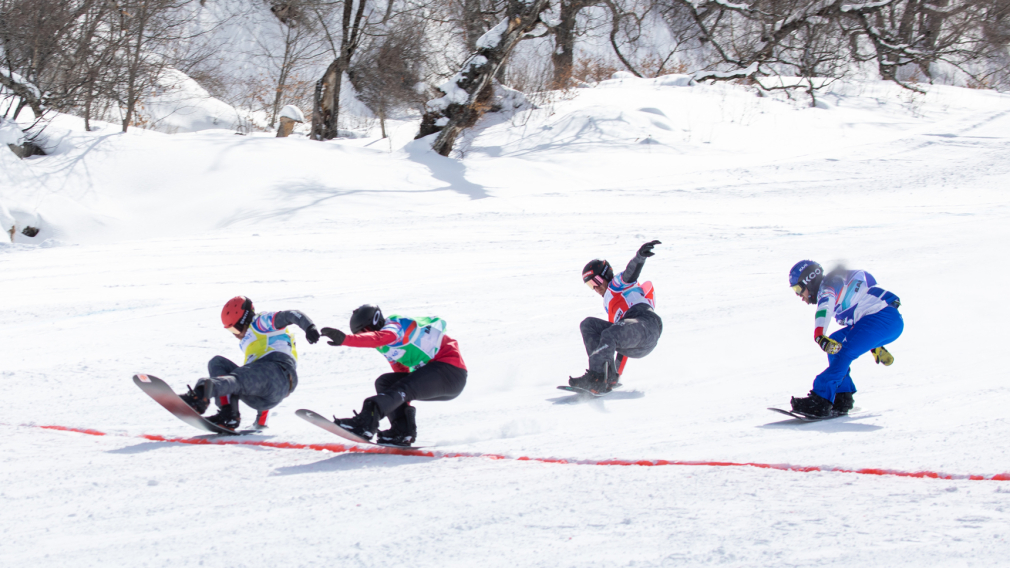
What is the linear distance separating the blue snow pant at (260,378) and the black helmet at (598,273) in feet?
8.36

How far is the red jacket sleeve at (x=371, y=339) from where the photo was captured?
12.7ft

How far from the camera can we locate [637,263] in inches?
231

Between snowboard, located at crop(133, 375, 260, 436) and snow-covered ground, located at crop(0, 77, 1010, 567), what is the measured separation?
0.22 m

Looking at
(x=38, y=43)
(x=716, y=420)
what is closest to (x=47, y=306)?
(x=716, y=420)

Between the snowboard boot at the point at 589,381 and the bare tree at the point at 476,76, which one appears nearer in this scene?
the snowboard boot at the point at 589,381

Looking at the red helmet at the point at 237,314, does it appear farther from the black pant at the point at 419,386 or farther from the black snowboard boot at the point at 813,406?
the black snowboard boot at the point at 813,406

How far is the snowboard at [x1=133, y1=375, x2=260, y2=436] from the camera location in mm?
4098

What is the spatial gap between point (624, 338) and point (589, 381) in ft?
1.40

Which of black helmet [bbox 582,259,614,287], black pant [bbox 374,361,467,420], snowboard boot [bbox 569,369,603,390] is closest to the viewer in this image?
black pant [bbox 374,361,467,420]

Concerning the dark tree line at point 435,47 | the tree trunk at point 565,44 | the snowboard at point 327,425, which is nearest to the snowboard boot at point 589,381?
the snowboard at point 327,425

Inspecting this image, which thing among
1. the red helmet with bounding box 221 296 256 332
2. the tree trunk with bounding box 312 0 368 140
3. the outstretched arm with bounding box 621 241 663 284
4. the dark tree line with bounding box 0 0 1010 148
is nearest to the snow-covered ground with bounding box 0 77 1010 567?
the red helmet with bounding box 221 296 256 332

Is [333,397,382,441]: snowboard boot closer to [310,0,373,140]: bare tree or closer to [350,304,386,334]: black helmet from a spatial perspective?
[350,304,386,334]: black helmet

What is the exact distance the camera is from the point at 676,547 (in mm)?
2494

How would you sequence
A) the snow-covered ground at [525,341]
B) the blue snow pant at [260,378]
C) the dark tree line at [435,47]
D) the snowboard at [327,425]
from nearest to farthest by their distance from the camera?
the snow-covered ground at [525,341] < the snowboard at [327,425] < the blue snow pant at [260,378] < the dark tree line at [435,47]
